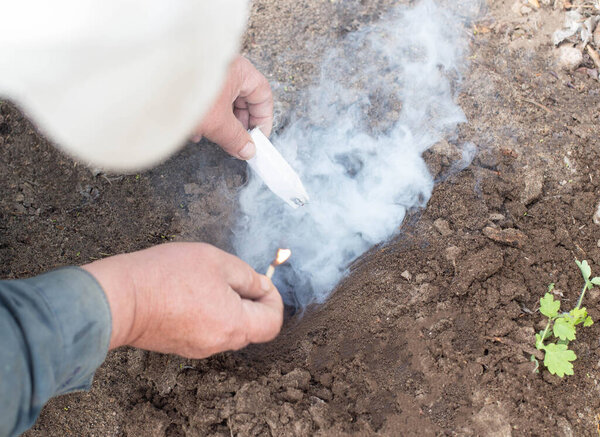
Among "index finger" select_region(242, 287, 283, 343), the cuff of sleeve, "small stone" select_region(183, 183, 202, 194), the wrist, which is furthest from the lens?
"small stone" select_region(183, 183, 202, 194)

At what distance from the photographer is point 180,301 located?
1878 mm

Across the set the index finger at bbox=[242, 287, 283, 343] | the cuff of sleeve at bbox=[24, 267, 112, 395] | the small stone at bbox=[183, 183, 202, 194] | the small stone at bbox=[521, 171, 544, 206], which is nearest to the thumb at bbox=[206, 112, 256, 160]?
the small stone at bbox=[183, 183, 202, 194]

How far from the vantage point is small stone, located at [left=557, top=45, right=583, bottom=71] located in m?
3.17

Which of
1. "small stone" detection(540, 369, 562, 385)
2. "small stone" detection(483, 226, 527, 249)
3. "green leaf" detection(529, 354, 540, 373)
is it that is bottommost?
"small stone" detection(540, 369, 562, 385)

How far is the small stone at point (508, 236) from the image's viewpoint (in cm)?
251


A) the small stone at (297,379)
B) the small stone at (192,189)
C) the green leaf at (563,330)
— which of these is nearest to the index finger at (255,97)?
the small stone at (192,189)

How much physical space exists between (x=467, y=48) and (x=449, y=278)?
66.0 inches

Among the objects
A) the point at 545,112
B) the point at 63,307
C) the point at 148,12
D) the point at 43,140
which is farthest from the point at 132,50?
the point at 545,112

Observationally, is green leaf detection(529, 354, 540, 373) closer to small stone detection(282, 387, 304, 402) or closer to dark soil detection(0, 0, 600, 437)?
dark soil detection(0, 0, 600, 437)

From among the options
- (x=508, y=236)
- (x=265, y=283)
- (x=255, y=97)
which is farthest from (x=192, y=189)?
(x=508, y=236)

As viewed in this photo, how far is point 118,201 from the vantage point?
9.28 ft

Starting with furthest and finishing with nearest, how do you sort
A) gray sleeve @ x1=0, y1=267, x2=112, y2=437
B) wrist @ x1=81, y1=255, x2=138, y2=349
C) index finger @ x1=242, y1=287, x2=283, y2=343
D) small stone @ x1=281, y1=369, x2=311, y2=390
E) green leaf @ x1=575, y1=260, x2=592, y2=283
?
green leaf @ x1=575, y1=260, x2=592, y2=283 < small stone @ x1=281, y1=369, x2=311, y2=390 < index finger @ x1=242, y1=287, x2=283, y2=343 < wrist @ x1=81, y1=255, x2=138, y2=349 < gray sleeve @ x1=0, y1=267, x2=112, y2=437

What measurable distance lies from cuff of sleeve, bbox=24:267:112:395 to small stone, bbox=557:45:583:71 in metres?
3.05

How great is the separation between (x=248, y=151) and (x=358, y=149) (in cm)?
81
